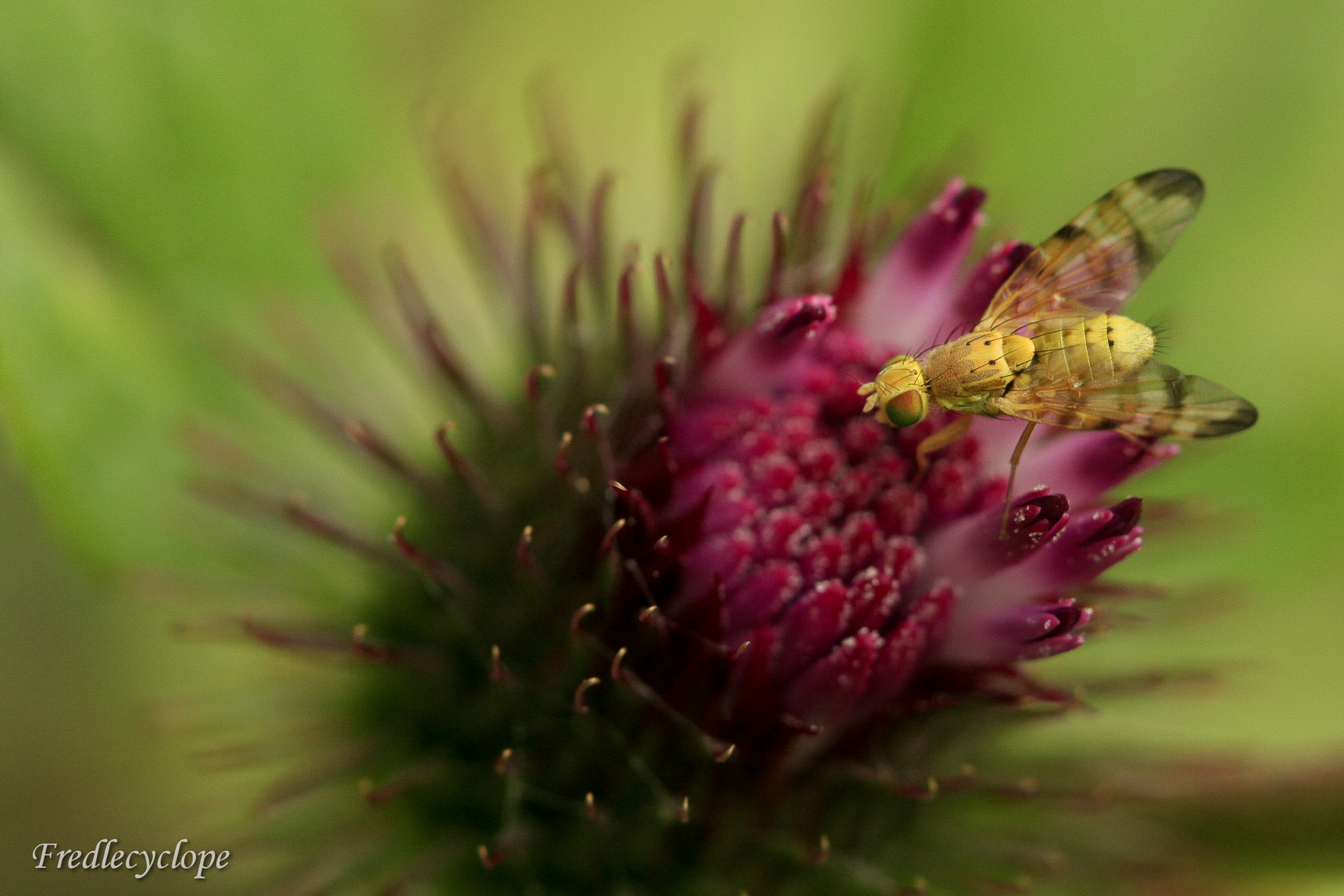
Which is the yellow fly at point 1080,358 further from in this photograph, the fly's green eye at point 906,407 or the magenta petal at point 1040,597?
the magenta petal at point 1040,597

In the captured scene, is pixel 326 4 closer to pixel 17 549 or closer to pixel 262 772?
pixel 17 549

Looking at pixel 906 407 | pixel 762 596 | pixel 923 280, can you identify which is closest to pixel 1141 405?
pixel 906 407

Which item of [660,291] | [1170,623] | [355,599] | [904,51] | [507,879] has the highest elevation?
[904,51]

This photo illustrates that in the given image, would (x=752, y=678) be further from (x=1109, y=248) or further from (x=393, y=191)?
(x=393, y=191)

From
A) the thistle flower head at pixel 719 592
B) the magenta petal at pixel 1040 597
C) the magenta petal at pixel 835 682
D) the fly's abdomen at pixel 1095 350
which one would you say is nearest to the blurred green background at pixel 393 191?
the thistle flower head at pixel 719 592

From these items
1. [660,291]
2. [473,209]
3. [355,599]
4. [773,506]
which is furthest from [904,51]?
[355,599]

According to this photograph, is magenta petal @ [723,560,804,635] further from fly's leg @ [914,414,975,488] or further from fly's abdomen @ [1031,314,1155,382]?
fly's abdomen @ [1031,314,1155,382]

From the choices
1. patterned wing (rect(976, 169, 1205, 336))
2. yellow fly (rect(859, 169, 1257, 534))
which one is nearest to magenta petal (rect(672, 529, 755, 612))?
yellow fly (rect(859, 169, 1257, 534))
